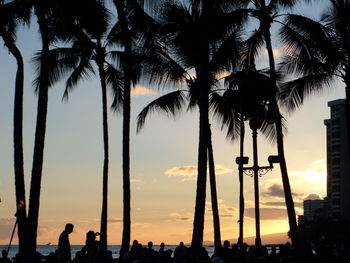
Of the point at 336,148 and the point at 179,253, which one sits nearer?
the point at 179,253

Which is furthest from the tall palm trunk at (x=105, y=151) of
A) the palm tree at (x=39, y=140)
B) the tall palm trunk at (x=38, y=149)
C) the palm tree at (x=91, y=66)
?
the tall palm trunk at (x=38, y=149)

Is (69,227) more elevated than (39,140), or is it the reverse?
(39,140)

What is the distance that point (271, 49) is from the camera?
30531mm

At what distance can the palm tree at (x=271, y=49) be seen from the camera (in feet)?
94.0

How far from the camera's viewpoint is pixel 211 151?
1398 inches

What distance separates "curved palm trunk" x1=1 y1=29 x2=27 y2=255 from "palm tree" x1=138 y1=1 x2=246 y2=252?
550 centimetres

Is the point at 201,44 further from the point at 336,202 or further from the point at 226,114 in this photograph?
the point at 336,202

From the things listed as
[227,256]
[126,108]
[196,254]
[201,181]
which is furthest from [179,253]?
[126,108]

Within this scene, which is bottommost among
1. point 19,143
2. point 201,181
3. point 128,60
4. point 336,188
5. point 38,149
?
point 201,181

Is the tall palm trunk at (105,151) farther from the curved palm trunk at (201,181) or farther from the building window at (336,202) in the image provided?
the building window at (336,202)

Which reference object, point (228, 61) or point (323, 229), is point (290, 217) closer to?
point (228, 61)

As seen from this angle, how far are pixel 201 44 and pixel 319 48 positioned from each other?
19.4ft

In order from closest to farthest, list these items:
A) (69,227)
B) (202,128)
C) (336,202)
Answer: (69,227) < (202,128) < (336,202)

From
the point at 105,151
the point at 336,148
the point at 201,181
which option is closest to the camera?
the point at 201,181
